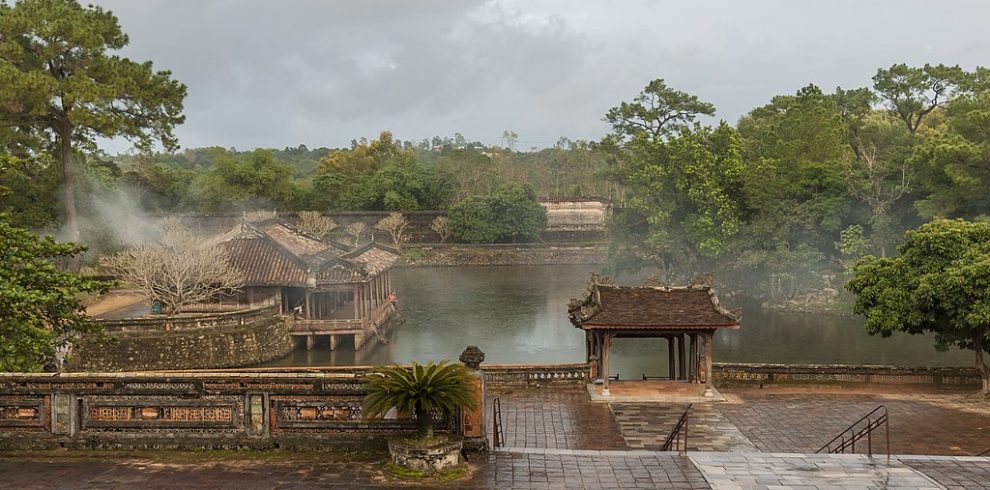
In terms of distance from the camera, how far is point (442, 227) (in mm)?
76312

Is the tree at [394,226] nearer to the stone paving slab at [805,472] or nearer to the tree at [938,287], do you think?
the tree at [938,287]

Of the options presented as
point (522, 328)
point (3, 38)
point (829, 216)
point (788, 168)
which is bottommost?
point (522, 328)

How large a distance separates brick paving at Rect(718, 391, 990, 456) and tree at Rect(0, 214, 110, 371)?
1416 cm

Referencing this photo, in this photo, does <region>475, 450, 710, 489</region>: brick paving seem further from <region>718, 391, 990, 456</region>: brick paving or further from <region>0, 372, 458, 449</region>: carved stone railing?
<region>718, 391, 990, 456</region>: brick paving

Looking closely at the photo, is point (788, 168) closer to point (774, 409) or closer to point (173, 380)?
point (774, 409)

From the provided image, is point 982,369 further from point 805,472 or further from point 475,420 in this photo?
point 475,420

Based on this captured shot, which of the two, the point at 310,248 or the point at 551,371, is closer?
the point at 551,371

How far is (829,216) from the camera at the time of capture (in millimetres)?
46062

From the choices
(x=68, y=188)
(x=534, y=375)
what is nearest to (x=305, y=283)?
(x=68, y=188)

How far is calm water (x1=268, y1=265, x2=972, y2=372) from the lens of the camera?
110 ft

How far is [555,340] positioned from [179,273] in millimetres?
19538

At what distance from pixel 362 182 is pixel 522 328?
4252 cm

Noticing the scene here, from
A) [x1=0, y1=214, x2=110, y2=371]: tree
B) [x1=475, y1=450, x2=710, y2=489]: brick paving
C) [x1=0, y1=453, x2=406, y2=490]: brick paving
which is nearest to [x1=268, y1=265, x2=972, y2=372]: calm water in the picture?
[x1=475, y1=450, x2=710, y2=489]: brick paving

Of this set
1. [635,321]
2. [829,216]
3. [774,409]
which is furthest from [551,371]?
[829,216]
